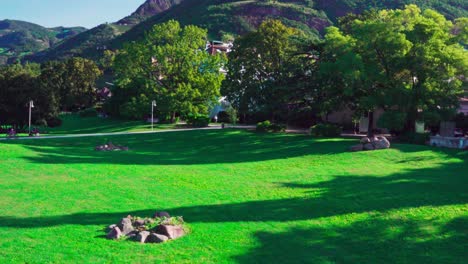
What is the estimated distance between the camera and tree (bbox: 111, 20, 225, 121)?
158 feet

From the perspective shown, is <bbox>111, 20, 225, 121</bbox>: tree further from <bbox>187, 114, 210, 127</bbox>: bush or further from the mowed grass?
the mowed grass

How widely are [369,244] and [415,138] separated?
20.9 meters

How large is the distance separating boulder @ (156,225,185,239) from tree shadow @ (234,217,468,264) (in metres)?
1.86

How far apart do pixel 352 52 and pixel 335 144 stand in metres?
6.07

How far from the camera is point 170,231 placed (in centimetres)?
1118

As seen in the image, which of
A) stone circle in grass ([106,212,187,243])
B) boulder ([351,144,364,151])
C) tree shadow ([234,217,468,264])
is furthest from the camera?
boulder ([351,144,364,151])

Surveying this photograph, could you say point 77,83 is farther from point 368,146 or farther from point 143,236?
point 143,236

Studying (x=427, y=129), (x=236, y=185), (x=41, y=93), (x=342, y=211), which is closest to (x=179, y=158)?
(x=236, y=185)

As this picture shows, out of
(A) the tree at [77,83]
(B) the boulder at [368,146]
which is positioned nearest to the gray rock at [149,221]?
(B) the boulder at [368,146]

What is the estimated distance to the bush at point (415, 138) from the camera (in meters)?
29.9

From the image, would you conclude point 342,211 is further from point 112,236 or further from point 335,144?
point 335,144

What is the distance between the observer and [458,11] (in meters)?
124

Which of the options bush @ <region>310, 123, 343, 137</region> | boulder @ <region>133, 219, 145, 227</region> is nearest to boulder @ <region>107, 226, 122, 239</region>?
boulder @ <region>133, 219, 145, 227</region>

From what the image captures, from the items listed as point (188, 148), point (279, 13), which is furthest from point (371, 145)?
point (279, 13)
